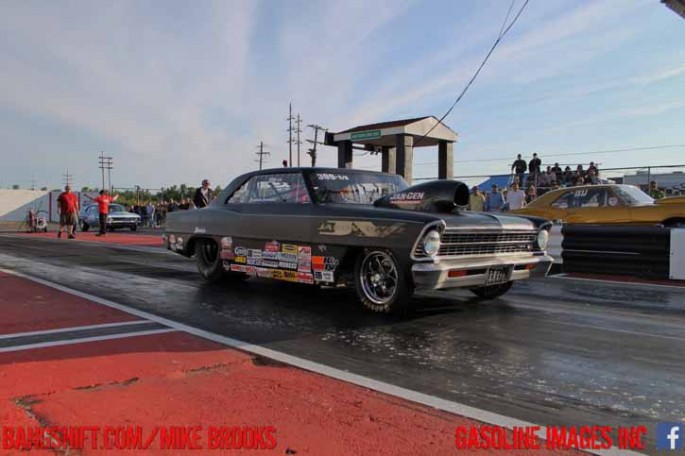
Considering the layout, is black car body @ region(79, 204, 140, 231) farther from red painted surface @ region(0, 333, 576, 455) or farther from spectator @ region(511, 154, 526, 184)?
red painted surface @ region(0, 333, 576, 455)

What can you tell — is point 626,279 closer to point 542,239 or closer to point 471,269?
point 542,239

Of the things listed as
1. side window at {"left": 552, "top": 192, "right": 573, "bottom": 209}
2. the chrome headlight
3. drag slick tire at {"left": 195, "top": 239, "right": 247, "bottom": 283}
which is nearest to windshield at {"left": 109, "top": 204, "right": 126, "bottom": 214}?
drag slick tire at {"left": 195, "top": 239, "right": 247, "bottom": 283}

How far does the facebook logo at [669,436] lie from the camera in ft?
9.00

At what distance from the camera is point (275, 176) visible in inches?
279

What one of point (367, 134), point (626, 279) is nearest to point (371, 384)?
point (626, 279)

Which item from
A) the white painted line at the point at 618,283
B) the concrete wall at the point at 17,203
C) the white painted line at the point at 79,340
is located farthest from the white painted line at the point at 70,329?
the concrete wall at the point at 17,203

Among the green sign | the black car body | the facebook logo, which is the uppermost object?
the green sign

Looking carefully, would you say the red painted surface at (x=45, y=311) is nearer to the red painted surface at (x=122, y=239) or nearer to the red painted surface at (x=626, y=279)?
the red painted surface at (x=626, y=279)

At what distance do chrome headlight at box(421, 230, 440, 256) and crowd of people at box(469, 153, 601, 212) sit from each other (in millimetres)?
9949

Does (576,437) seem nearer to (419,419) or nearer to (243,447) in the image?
(419,419)

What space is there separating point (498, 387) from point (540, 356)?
0.92 metres

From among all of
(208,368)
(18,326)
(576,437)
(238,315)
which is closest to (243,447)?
(208,368)

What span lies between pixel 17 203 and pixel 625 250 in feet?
184

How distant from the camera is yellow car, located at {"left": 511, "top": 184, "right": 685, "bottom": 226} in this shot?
10086 mm
